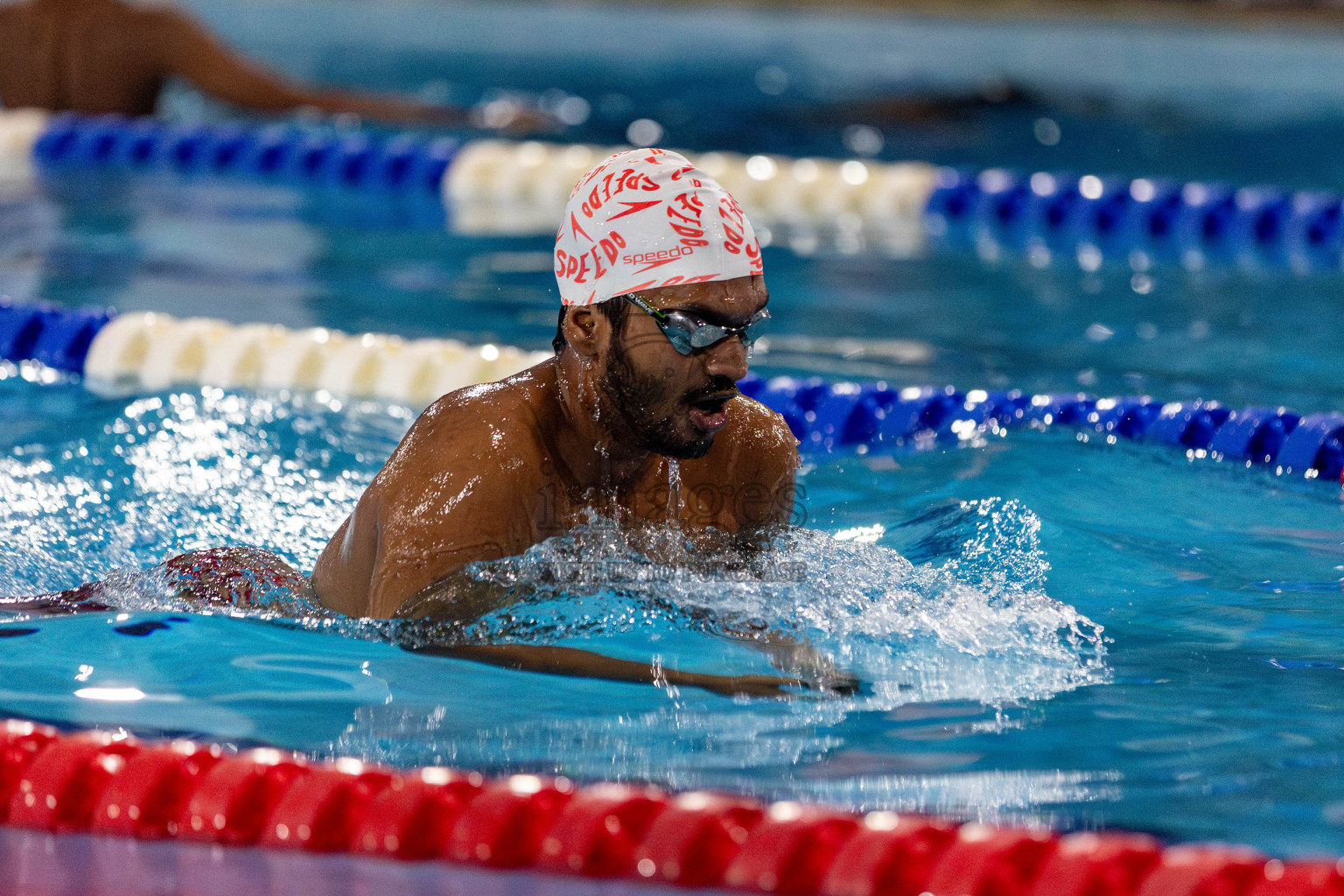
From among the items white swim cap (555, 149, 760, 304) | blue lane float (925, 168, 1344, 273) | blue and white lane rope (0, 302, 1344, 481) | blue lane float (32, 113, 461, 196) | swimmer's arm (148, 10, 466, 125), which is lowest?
blue and white lane rope (0, 302, 1344, 481)

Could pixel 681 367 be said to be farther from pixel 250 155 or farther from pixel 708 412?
pixel 250 155

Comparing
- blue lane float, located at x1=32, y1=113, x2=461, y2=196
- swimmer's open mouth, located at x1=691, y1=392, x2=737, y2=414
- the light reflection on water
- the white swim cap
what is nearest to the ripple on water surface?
the light reflection on water

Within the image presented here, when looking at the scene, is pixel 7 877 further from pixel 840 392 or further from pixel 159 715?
pixel 840 392

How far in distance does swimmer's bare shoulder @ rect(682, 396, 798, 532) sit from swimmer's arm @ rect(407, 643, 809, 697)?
42cm

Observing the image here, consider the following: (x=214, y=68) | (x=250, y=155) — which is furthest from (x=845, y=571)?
(x=214, y=68)

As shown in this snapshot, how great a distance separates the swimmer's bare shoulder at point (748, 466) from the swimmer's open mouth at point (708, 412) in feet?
1.04

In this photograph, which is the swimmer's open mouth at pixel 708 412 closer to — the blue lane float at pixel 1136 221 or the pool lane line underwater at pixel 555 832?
the pool lane line underwater at pixel 555 832

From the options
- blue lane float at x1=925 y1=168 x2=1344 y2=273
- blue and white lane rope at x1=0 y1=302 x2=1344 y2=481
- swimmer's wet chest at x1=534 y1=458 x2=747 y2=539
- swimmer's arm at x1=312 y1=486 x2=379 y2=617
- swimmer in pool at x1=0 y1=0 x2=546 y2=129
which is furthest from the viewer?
swimmer in pool at x1=0 y1=0 x2=546 y2=129

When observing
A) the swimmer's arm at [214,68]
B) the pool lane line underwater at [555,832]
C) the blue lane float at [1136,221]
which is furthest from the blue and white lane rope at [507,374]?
the swimmer's arm at [214,68]

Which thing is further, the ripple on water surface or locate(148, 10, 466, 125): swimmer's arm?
locate(148, 10, 466, 125): swimmer's arm

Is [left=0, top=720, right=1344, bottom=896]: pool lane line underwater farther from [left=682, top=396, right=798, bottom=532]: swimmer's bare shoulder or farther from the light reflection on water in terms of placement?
[left=682, top=396, right=798, bottom=532]: swimmer's bare shoulder

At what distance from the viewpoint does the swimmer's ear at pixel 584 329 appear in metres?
2.72

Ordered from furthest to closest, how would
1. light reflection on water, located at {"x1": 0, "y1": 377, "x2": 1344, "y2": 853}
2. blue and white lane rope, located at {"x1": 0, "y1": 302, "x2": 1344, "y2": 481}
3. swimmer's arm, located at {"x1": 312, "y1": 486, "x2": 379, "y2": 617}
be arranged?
blue and white lane rope, located at {"x1": 0, "y1": 302, "x2": 1344, "y2": 481} < swimmer's arm, located at {"x1": 312, "y1": 486, "x2": 379, "y2": 617} < light reflection on water, located at {"x1": 0, "y1": 377, "x2": 1344, "y2": 853}

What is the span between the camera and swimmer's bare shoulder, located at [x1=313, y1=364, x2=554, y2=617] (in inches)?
101
